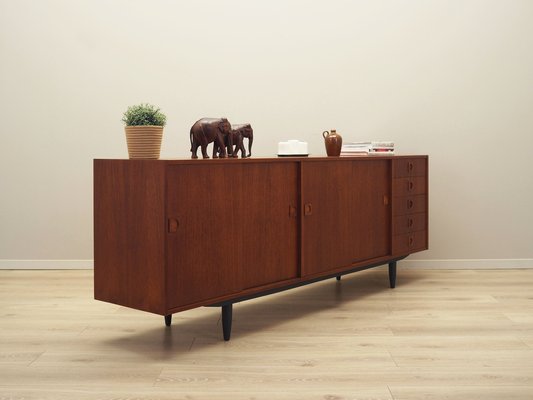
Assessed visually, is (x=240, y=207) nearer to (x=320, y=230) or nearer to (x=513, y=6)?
(x=320, y=230)

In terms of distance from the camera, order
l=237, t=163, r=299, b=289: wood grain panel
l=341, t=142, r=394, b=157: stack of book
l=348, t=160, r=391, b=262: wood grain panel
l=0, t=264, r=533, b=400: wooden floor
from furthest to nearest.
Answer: l=341, t=142, r=394, b=157: stack of book < l=348, t=160, r=391, b=262: wood grain panel < l=237, t=163, r=299, b=289: wood grain panel < l=0, t=264, r=533, b=400: wooden floor

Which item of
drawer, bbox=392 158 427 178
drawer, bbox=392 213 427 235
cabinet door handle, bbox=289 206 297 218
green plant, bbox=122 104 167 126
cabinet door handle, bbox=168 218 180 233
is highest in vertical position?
green plant, bbox=122 104 167 126

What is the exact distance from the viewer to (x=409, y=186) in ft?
12.6

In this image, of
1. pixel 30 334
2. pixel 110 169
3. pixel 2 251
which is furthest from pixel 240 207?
pixel 2 251

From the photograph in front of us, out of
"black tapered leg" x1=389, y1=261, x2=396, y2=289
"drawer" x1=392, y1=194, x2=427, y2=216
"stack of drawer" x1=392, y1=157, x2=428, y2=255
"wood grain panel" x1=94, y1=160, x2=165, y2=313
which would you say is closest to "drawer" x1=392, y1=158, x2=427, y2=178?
"stack of drawer" x1=392, y1=157, x2=428, y2=255

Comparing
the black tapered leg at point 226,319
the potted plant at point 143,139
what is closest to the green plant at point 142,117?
the potted plant at point 143,139

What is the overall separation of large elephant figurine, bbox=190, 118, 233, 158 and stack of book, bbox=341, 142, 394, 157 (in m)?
1.04

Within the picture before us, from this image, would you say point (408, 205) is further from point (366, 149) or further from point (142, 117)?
point (142, 117)

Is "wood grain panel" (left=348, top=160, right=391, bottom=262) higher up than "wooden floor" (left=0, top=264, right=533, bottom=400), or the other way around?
"wood grain panel" (left=348, top=160, right=391, bottom=262)

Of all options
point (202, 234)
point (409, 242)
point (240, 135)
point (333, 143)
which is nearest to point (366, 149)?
point (333, 143)

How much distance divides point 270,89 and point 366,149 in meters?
0.86

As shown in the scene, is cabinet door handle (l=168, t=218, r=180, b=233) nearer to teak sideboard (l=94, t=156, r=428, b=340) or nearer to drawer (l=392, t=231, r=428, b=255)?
teak sideboard (l=94, t=156, r=428, b=340)

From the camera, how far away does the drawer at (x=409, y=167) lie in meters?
3.71

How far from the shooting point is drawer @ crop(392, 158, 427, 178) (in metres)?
3.71
